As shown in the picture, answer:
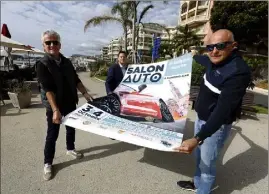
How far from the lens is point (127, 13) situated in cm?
1584

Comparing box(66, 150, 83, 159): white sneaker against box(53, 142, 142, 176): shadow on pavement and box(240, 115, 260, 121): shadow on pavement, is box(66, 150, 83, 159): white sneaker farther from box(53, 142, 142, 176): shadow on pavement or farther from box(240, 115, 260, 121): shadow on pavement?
box(240, 115, 260, 121): shadow on pavement

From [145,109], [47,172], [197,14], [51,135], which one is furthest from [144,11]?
[197,14]

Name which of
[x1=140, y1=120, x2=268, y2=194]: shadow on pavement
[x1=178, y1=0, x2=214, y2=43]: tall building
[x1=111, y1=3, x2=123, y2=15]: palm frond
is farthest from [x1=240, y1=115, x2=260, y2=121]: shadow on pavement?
[x1=178, y1=0, x2=214, y2=43]: tall building

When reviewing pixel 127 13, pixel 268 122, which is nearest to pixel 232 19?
pixel 127 13

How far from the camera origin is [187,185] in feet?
9.23

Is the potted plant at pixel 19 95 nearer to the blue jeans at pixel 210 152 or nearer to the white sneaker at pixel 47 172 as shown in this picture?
the white sneaker at pixel 47 172

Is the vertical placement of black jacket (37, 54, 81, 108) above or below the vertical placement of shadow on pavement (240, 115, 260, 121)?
above

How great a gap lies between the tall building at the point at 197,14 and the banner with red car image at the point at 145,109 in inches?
1579

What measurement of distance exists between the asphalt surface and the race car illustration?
84 cm

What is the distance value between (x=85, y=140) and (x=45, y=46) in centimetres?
219

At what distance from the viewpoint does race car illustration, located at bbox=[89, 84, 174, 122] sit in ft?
10.6

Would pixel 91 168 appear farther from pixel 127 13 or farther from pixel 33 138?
pixel 127 13

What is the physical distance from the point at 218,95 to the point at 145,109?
161 centimetres

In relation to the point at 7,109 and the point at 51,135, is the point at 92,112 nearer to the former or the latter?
the point at 51,135
